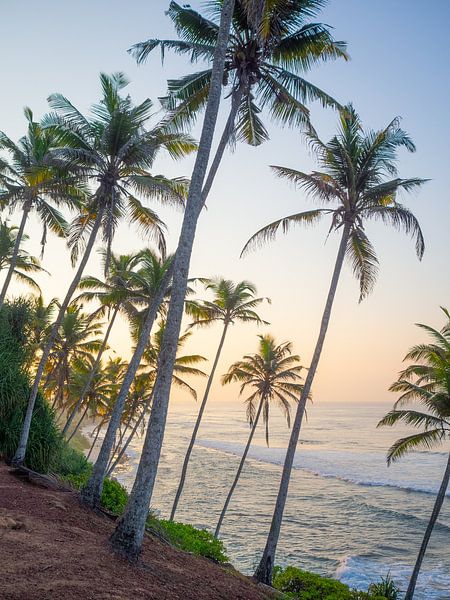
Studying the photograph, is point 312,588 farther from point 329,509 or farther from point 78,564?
point 329,509

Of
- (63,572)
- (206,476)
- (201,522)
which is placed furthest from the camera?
(206,476)

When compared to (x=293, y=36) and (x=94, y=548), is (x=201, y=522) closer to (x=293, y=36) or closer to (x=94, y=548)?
(x=94, y=548)

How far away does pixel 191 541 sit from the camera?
10.5 metres

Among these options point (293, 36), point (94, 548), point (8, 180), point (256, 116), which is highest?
point (293, 36)

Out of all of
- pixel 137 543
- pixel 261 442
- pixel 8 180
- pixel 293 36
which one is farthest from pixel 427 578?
pixel 261 442

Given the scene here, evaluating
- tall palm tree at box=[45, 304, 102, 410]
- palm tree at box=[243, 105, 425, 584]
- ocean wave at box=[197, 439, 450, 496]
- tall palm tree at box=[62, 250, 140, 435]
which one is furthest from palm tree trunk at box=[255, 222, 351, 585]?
ocean wave at box=[197, 439, 450, 496]

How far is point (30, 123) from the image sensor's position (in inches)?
625

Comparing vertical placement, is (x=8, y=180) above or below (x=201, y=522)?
above

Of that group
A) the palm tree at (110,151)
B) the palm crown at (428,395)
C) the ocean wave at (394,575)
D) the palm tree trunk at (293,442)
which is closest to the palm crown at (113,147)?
the palm tree at (110,151)

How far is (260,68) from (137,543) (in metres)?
10.3

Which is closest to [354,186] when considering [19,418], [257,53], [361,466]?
[257,53]

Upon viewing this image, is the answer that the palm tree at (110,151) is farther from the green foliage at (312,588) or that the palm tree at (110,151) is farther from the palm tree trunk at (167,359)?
the green foliage at (312,588)

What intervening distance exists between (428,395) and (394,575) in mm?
7558

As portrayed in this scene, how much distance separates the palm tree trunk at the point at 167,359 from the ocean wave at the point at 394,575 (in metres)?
11.9
